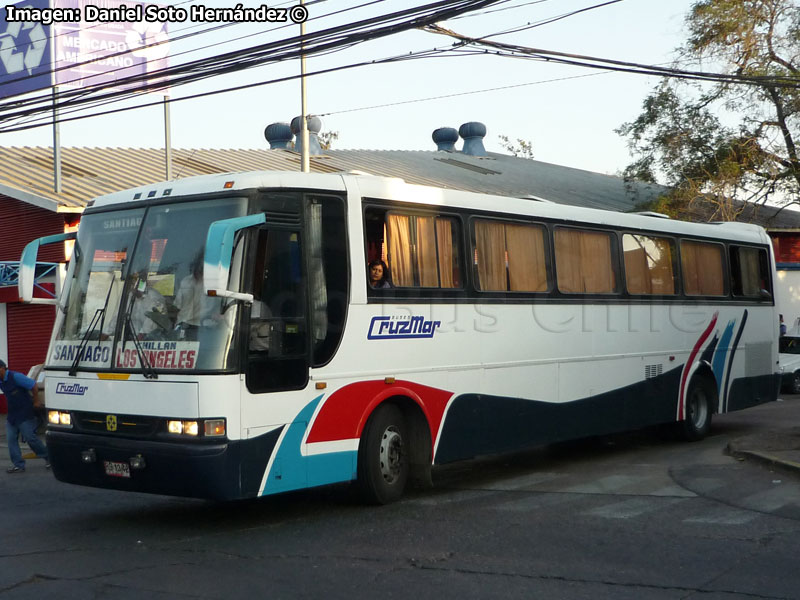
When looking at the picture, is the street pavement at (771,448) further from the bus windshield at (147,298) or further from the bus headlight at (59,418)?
the bus windshield at (147,298)

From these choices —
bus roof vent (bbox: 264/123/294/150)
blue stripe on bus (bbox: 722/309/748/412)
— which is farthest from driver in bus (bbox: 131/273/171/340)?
bus roof vent (bbox: 264/123/294/150)

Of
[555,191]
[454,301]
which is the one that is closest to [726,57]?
[555,191]

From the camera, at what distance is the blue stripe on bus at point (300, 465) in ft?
29.6

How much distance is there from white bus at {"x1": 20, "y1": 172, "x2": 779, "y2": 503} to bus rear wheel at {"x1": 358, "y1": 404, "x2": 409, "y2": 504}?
22 mm

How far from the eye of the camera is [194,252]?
907cm

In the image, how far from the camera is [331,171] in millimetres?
29906

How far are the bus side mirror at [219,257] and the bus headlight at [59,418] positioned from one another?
7.16ft

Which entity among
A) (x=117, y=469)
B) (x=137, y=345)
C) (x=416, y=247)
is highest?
(x=416, y=247)

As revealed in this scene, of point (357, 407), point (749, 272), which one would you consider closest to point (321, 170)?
point (749, 272)

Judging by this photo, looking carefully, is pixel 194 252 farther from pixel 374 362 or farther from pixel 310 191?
pixel 374 362

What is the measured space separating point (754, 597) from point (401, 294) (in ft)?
16.2

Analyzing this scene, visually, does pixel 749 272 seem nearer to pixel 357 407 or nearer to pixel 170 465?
pixel 357 407

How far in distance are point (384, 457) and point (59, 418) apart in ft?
10.4

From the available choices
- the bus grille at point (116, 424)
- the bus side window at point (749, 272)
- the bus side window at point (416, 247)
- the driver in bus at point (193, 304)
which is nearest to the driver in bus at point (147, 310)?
the driver in bus at point (193, 304)
